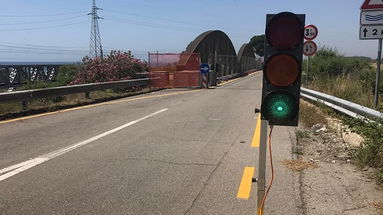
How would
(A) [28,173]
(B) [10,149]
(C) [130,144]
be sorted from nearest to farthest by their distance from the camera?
(A) [28,173], (B) [10,149], (C) [130,144]

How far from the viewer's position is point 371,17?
8531 millimetres

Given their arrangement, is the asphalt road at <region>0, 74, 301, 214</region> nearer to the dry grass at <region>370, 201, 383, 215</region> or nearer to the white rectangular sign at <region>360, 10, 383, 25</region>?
the dry grass at <region>370, 201, 383, 215</region>

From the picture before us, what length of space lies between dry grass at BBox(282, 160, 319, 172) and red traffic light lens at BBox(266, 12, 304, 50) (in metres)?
3.20

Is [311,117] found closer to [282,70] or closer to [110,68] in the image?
[282,70]

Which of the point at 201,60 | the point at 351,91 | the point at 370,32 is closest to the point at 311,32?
the point at 351,91

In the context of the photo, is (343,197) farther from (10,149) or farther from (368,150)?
(10,149)

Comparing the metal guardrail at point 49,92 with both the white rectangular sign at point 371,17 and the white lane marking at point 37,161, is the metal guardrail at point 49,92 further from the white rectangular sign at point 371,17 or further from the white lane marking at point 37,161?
the white rectangular sign at point 371,17

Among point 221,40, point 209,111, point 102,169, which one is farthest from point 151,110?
point 221,40

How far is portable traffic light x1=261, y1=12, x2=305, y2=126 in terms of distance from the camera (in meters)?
3.12

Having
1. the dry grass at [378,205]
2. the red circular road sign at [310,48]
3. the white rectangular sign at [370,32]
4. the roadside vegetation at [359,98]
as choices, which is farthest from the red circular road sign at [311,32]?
the dry grass at [378,205]

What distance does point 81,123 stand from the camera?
33.4 ft

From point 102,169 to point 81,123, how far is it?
4.56m

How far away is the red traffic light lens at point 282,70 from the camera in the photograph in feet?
10.3

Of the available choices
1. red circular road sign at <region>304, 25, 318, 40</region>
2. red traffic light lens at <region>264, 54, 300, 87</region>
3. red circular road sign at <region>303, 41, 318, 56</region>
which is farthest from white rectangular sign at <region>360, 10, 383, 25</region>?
red circular road sign at <region>304, 25, 318, 40</region>
